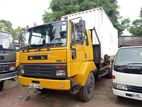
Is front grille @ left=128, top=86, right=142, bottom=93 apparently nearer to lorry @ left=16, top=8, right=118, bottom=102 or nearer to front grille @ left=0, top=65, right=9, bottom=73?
lorry @ left=16, top=8, right=118, bottom=102

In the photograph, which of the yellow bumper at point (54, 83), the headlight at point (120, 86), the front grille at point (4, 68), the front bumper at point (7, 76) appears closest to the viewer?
the yellow bumper at point (54, 83)

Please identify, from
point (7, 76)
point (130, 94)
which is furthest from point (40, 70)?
point (130, 94)

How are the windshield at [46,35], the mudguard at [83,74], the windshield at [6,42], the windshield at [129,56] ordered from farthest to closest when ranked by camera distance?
1. the windshield at [6,42]
2. the windshield at [129,56]
3. the mudguard at [83,74]
4. the windshield at [46,35]

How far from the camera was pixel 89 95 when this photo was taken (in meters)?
5.95

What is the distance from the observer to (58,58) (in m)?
4.88

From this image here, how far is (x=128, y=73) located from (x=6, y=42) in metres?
4.99

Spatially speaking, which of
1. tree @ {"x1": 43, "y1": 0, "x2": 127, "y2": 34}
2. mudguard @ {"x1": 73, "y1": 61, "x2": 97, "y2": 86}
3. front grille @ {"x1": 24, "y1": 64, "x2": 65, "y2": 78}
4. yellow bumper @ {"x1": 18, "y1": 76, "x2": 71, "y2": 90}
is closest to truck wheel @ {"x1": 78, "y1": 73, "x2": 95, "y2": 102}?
mudguard @ {"x1": 73, "y1": 61, "x2": 97, "y2": 86}

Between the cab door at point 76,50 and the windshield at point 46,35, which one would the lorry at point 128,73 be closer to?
the cab door at point 76,50

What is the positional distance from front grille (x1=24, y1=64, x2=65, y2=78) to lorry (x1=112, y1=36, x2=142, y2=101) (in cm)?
195

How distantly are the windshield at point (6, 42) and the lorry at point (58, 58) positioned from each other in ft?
5.12

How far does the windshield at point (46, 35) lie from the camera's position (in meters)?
5.08

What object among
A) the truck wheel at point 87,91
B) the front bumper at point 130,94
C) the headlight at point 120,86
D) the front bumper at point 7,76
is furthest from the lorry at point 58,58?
the front bumper at point 7,76

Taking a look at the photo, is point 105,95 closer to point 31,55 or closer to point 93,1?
point 31,55

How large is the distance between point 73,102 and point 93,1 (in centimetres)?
1572
